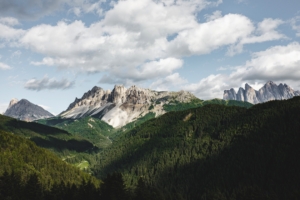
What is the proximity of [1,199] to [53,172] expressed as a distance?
305ft

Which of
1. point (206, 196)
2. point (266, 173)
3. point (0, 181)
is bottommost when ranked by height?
point (206, 196)

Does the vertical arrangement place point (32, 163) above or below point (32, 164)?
above

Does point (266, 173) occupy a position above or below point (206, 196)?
above

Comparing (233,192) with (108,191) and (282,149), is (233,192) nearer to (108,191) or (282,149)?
(282,149)

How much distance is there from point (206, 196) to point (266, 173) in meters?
44.6

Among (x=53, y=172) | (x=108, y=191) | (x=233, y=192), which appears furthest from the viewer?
(x=233, y=192)

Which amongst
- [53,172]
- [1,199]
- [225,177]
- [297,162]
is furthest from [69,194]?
[297,162]

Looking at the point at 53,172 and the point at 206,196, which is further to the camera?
the point at 206,196

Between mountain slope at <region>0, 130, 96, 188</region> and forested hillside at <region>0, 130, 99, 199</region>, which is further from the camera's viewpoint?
mountain slope at <region>0, 130, 96, 188</region>

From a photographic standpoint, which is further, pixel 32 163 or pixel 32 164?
pixel 32 163

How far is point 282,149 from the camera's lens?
198875 millimetres

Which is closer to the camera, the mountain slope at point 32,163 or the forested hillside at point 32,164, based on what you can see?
the forested hillside at point 32,164

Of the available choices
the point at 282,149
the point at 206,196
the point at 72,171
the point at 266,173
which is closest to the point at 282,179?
the point at 266,173

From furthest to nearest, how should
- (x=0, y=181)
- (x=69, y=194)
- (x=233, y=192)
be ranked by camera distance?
1. (x=233, y=192)
2. (x=0, y=181)
3. (x=69, y=194)
